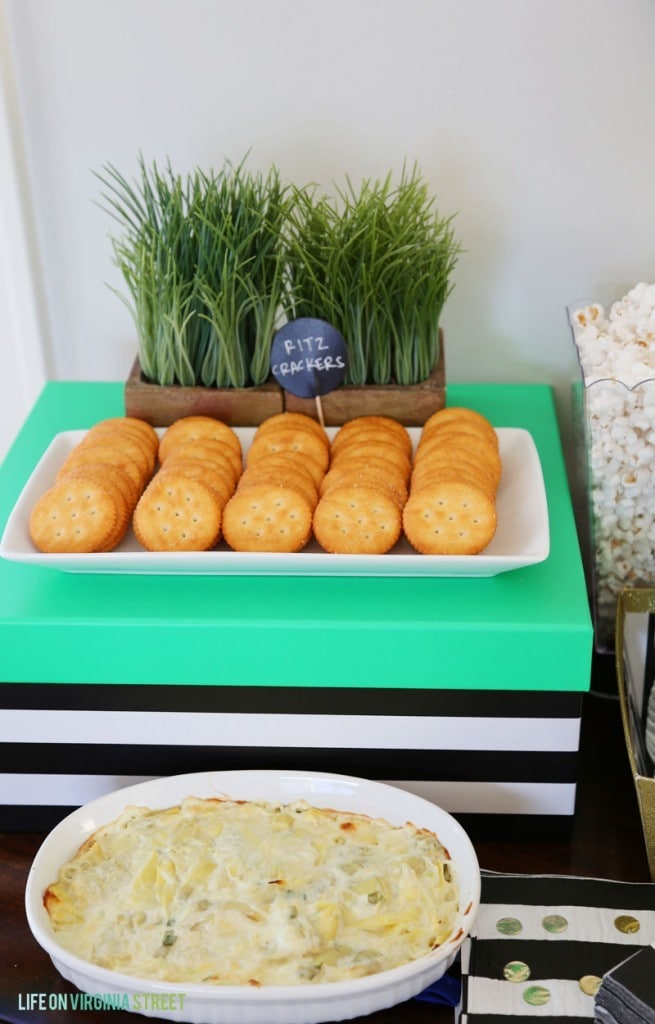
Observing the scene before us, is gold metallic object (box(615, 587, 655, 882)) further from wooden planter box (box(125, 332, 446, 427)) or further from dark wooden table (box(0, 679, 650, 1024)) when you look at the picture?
wooden planter box (box(125, 332, 446, 427))

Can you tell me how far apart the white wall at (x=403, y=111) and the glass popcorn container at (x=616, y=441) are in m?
0.19

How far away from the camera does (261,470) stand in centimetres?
123

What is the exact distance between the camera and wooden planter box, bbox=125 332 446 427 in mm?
1384

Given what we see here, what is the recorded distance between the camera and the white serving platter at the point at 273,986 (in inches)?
35.0

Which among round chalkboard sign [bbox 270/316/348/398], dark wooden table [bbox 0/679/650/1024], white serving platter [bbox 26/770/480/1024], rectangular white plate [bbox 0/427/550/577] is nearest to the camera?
white serving platter [bbox 26/770/480/1024]

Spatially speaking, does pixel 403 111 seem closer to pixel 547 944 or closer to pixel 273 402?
pixel 273 402

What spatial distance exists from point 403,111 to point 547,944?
1.00 m

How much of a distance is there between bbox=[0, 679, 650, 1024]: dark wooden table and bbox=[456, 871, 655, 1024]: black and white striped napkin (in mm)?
58

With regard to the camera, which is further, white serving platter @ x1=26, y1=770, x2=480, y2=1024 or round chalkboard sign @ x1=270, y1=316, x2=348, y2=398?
round chalkboard sign @ x1=270, y1=316, x2=348, y2=398

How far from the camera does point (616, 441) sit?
1.20m

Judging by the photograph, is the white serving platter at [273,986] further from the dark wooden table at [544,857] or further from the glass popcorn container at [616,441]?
the glass popcorn container at [616,441]

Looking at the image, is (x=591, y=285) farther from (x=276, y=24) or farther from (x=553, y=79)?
(x=276, y=24)

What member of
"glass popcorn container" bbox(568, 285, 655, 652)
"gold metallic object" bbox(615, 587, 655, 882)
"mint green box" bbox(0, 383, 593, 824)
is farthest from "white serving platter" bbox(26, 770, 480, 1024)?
"glass popcorn container" bbox(568, 285, 655, 652)

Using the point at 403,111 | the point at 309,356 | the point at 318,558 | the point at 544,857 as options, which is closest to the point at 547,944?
the point at 544,857
